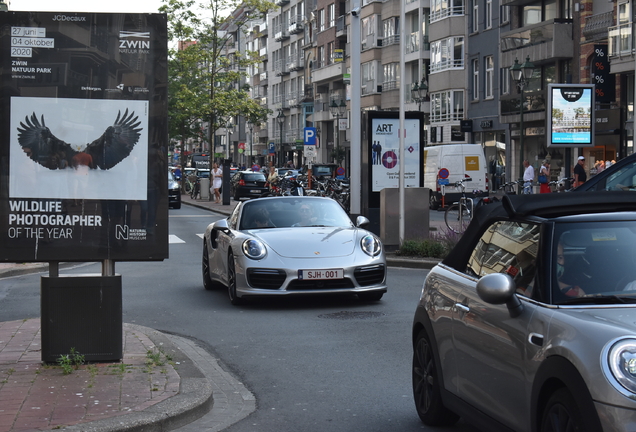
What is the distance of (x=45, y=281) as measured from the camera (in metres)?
7.54

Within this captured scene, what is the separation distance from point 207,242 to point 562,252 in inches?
380

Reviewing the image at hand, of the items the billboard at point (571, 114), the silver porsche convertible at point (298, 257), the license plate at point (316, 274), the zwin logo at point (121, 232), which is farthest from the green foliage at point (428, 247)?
the zwin logo at point (121, 232)

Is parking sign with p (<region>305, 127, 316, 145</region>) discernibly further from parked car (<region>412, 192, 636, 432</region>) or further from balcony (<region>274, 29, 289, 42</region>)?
balcony (<region>274, 29, 289, 42</region>)

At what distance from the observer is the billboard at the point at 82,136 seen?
7.47 metres

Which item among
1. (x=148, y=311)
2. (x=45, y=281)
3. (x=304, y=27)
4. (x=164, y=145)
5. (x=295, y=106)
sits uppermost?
(x=304, y=27)

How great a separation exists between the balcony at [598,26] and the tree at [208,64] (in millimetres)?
16814

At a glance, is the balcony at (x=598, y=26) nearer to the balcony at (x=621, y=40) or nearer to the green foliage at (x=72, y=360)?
the balcony at (x=621, y=40)

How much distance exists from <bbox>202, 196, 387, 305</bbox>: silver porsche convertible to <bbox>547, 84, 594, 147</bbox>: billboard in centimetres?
1358

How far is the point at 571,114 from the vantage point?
82.5 feet

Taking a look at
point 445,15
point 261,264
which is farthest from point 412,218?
point 445,15

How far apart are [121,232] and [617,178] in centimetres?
716

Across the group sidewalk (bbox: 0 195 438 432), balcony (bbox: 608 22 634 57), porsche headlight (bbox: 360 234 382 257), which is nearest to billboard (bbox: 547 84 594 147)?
porsche headlight (bbox: 360 234 382 257)

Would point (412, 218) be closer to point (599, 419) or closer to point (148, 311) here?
point (148, 311)

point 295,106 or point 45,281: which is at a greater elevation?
point 295,106
